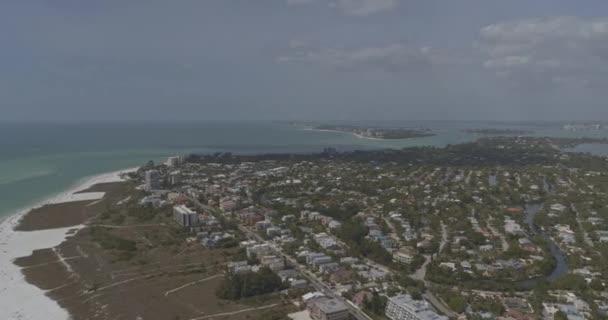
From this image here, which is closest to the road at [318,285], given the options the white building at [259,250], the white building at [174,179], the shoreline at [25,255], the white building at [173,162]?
the white building at [259,250]

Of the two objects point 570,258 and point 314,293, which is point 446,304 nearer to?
point 314,293

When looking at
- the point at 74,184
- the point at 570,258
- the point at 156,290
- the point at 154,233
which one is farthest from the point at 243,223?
the point at 74,184

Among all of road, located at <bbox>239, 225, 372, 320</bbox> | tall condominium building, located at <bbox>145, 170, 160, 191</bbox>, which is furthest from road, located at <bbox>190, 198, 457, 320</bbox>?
tall condominium building, located at <bbox>145, 170, 160, 191</bbox>

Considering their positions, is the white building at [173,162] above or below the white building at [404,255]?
above

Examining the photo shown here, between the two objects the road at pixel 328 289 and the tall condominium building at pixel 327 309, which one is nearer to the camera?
the tall condominium building at pixel 327 309

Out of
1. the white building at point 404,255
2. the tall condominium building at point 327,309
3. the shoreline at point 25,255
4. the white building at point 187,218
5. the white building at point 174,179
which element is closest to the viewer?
the tall condominium building at point 327,309

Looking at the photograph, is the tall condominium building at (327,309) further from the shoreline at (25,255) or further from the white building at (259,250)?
the shoreline at (25,255)
